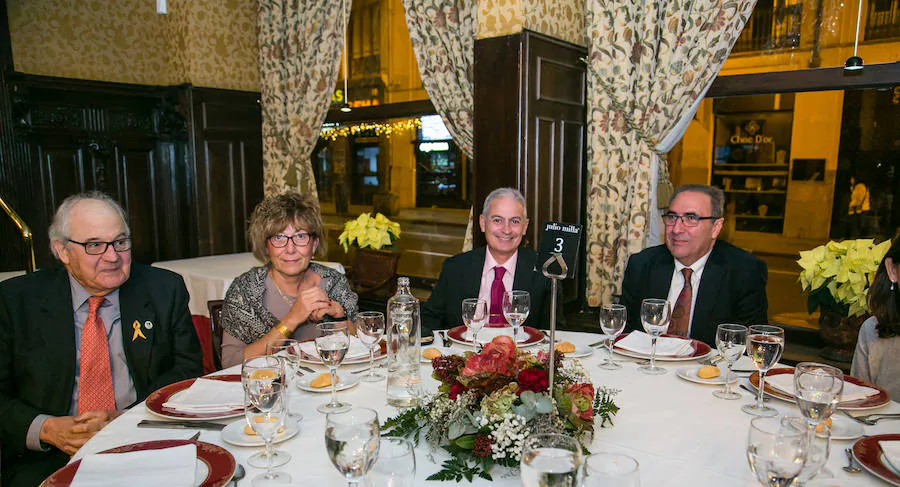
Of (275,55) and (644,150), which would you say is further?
(275,55)

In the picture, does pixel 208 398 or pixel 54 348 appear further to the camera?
pixel 54 348

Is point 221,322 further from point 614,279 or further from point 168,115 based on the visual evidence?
point 168,115

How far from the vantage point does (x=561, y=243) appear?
1265mm

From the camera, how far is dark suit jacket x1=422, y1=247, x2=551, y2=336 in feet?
9.04

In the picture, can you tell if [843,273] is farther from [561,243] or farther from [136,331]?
[136,331]

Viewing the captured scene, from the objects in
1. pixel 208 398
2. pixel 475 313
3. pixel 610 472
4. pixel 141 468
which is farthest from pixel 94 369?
pixel 610 472

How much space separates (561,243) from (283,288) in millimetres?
1516

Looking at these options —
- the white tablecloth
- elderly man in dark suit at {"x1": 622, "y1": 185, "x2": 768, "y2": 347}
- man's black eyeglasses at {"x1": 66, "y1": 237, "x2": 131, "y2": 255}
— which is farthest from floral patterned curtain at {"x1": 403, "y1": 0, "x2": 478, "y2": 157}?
man's black eyeglasses at {"x1": 66, "y1": 237, "x2": 131, "y2": 255}

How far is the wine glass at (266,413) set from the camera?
1.18 m

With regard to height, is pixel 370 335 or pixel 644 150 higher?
pixel 644 150

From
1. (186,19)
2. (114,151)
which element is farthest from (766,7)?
(114,151)

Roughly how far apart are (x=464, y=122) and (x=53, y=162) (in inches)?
140

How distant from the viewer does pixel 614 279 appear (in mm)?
3895

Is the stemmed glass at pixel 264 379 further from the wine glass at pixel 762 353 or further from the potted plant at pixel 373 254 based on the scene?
the potted plant at pixel 373 254
